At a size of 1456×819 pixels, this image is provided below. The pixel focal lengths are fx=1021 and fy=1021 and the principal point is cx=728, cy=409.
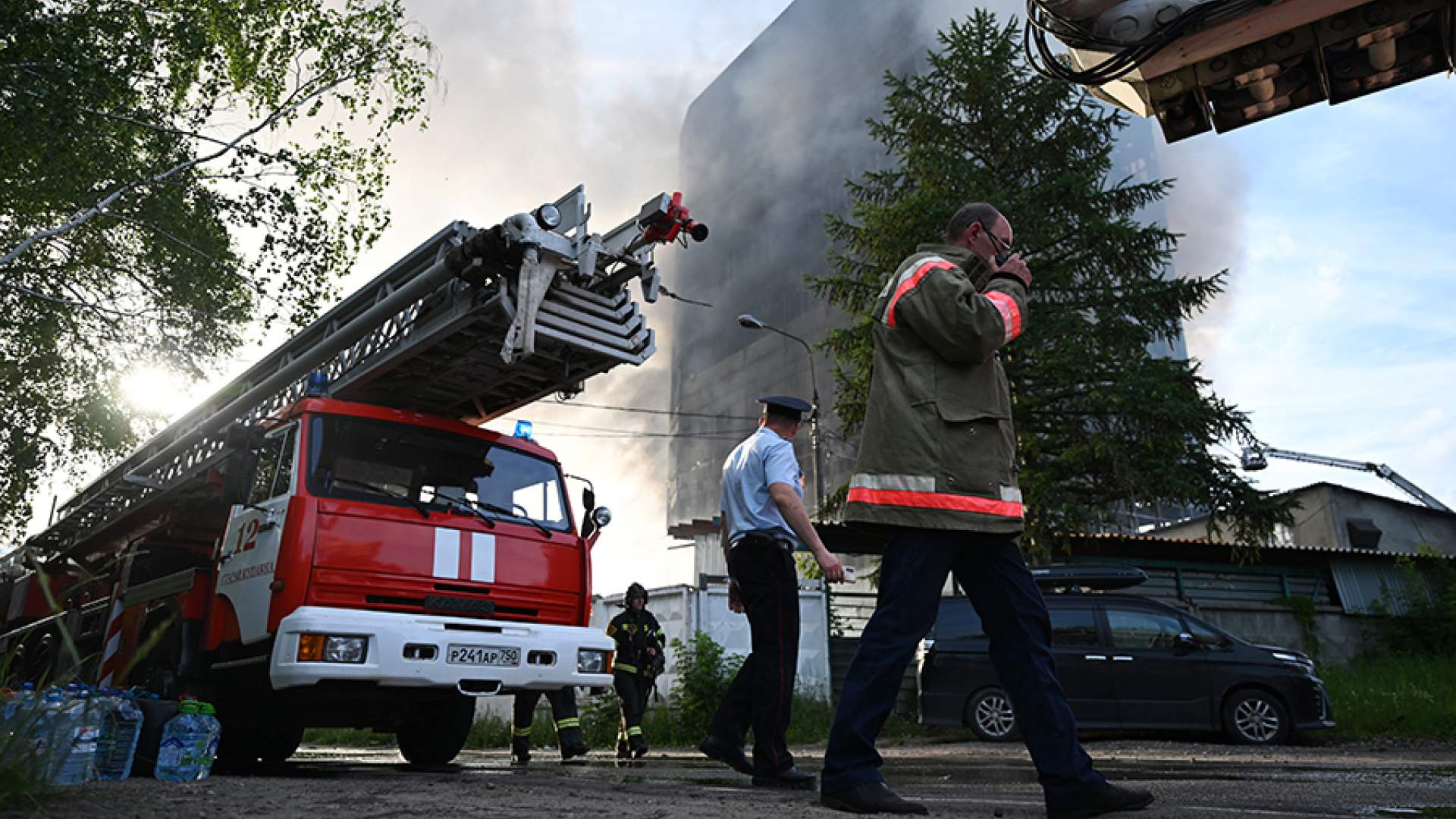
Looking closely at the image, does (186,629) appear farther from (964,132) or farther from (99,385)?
(964,132)

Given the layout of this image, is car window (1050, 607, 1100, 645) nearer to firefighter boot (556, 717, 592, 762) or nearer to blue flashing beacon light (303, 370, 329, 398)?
firefighter boot (556, 717, 592, 762)

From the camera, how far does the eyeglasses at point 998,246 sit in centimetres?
373

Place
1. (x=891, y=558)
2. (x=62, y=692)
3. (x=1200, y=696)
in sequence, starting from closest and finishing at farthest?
1. (x=891, y=558)
2. (x=62, y=692)
3. (x=1200, y=696)

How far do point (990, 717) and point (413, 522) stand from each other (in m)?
7.56

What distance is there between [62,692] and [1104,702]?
1012cm

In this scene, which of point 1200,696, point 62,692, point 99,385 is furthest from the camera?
point 99,385

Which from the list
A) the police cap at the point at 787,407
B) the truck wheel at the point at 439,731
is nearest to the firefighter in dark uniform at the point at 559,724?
the truck wheel at the point at 439,731

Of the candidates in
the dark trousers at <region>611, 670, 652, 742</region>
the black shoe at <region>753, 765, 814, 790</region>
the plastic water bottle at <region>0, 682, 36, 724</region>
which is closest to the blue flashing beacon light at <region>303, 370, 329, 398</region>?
the dark trousers at <region>611, 670, 652, 742</region>

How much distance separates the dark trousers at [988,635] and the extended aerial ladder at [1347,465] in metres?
39.5

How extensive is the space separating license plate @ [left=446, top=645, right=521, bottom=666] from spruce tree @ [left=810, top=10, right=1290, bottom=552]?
28.6ft

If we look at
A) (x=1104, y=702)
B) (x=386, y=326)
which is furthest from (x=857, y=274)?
(x=386, y=326)

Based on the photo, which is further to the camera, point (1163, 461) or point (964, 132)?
point (964, 132)

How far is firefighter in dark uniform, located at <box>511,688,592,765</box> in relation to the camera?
7.42 meters

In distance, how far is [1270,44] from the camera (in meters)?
A: 4.79
